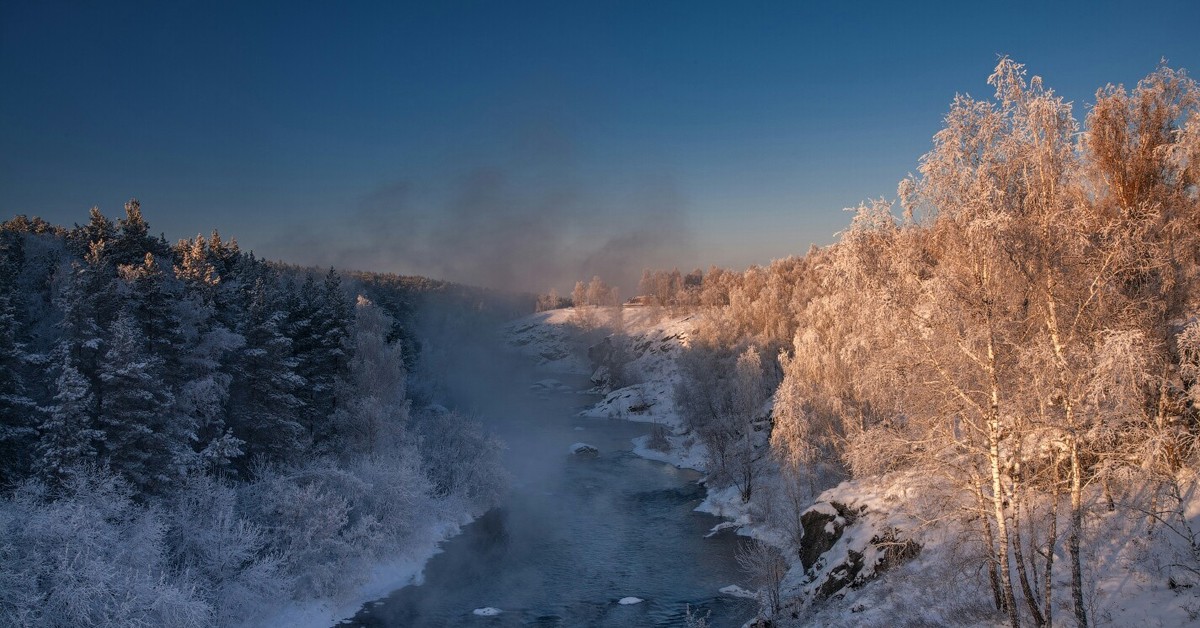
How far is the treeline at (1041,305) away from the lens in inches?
482

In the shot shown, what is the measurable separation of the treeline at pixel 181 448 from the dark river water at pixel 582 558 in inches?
164

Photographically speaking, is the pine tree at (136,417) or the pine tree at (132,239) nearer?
the pine tree at (136,417)

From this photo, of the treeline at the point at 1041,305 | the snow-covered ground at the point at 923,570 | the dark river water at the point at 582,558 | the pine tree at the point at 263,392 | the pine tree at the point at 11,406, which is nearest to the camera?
the treeline at the point at 1041,305

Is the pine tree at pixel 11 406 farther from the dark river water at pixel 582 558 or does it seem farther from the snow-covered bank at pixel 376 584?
the dark river water at pixel 582 558

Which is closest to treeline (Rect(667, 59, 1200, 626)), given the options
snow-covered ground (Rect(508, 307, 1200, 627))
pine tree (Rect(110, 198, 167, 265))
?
snow-covered ground (Rect(508, 307, 1200, 627))

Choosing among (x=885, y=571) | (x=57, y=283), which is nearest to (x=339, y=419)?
(x=57, y=283)

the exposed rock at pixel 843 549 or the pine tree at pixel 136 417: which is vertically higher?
the pine tree at pixel 136 417

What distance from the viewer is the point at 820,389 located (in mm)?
42625

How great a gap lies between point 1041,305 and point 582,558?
30.9m

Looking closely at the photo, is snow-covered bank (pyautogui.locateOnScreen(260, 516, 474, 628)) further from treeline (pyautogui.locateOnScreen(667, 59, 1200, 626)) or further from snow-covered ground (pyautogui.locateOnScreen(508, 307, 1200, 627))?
treeline (pyautogui.locateOnScreen(667, 59, 1200, 626))

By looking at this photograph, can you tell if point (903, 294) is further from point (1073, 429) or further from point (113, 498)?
point (113, 498)

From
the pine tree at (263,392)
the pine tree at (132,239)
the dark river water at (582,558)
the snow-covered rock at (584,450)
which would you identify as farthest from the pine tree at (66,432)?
the snow-covered rock at (584,450)

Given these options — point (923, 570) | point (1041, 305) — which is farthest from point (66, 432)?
point (1041, 305)

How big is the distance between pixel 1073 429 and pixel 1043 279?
292 cm
